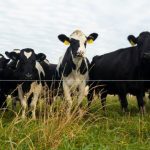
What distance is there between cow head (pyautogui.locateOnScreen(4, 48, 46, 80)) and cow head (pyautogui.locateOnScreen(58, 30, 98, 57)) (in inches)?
34.1

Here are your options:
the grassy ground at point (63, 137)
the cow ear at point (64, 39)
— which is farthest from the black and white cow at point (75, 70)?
the grassy ground at point (63, 137)

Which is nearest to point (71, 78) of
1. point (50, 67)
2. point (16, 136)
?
point (50, 67)

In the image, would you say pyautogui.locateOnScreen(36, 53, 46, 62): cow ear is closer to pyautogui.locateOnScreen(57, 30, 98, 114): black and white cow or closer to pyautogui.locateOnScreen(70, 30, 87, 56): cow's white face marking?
pyautogui.locateOnScreen(57, 30, 98, 114): black and white cow

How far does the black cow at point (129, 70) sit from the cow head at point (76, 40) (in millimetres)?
1018

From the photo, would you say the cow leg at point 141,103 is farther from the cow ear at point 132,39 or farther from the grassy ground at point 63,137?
the grassy ground at point 63,137

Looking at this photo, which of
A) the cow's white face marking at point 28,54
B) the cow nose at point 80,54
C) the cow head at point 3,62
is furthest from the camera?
the cow head at point 3,62

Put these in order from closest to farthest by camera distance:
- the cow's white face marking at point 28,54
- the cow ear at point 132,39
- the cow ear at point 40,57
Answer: the cow's white face marking at point 28,54 < the cow ear at point 132,39 < the cow ear at point 40,57

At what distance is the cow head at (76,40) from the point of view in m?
10.4

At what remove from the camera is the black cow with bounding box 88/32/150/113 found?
1018 cm

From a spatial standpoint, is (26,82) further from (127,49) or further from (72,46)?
(127,49)

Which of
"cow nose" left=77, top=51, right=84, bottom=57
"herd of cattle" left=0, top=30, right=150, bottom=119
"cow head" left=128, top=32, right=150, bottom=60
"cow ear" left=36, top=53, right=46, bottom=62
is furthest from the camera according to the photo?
"cow ear" left=36, top=53, right=46, bottom=62

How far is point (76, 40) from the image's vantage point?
34.9 ft

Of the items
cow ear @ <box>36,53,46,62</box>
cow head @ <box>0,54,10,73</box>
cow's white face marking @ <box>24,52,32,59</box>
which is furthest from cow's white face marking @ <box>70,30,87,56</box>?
cow head @ <box>0,54,10,73</box>

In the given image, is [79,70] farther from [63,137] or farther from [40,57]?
[63,137]
